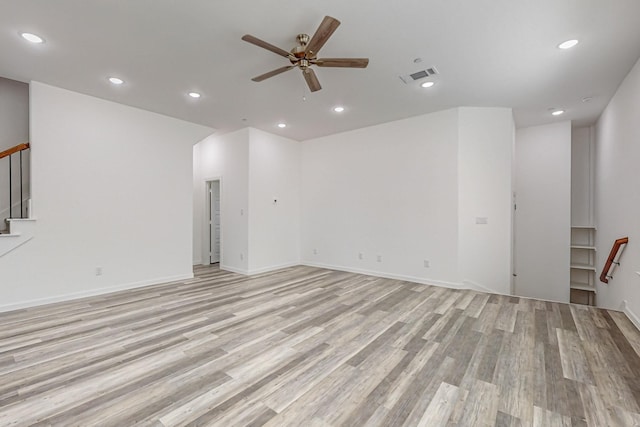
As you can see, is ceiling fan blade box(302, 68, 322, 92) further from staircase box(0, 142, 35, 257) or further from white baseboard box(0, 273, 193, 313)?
white baseboard box(0, 273, 193, 313)

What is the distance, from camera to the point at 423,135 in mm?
5164

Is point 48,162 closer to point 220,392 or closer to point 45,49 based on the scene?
point 45,49

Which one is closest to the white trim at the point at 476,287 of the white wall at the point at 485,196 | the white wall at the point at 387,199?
the white wall at the point at 485,196

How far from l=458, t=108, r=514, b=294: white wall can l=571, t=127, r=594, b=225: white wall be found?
7.88ft

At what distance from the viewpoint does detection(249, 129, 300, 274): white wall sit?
234 inches

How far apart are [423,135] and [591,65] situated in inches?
90.0

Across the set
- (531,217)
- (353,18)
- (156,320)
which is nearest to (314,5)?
(353,18)

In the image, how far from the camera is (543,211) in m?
5.61

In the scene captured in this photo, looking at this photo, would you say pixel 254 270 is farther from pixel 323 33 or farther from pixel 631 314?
pixel 631 314

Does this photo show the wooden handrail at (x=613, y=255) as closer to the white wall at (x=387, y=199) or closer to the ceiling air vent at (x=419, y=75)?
the white wall at (x=387, y=199)

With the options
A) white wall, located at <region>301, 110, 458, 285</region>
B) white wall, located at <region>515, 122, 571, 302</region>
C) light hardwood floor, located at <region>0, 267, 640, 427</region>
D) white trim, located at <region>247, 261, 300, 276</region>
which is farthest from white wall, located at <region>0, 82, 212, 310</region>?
white wall, located at <region>515, 122, 571, 302</region>

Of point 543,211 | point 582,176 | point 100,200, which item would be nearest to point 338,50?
point 100,200

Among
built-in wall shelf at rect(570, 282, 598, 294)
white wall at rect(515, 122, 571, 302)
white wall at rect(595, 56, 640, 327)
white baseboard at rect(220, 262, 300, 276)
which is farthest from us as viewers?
white baseboard at rect(220, 262, 300, 276)

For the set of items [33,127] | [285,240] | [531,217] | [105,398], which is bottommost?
[105,398]
